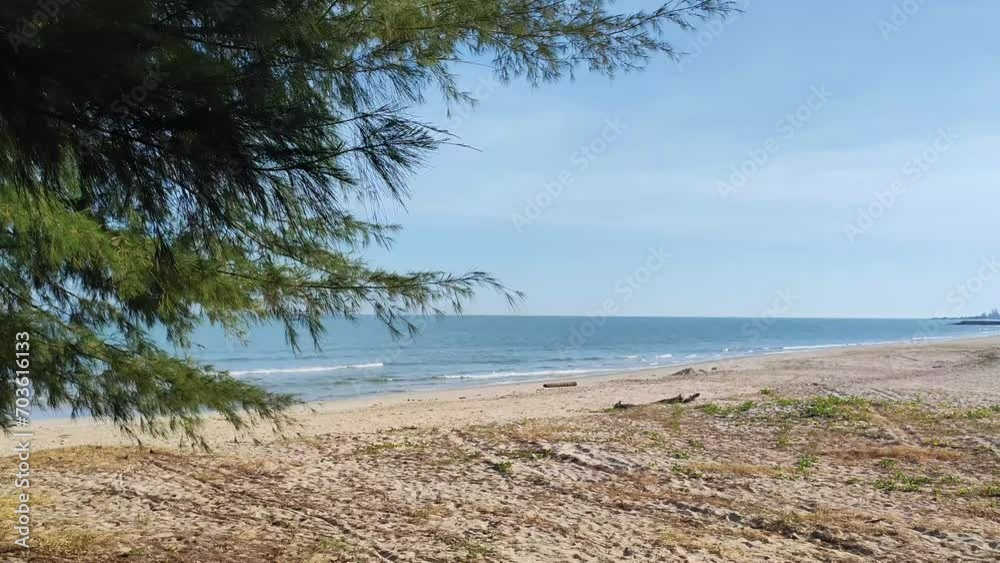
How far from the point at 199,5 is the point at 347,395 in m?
21.0

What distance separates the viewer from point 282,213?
2678 mm

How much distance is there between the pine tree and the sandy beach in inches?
61.1

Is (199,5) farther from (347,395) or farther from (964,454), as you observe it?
(347,395)

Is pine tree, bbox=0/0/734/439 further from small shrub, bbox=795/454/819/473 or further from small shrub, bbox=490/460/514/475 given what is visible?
small shrub, bbox=795/454/819/473

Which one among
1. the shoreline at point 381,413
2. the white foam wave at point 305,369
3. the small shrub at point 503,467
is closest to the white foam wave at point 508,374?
the shoreline at point 381,413

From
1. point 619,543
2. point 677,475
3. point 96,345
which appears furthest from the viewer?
point 677,475

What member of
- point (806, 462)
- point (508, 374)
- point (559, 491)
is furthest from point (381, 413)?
point (508, 374)

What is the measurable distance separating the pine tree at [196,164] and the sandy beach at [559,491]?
155cm

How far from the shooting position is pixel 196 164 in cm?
236

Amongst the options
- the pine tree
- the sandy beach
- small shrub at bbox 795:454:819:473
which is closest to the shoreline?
the sandy beach

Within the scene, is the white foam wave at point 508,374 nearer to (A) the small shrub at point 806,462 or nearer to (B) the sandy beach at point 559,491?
(B) the sandy beach at point 559,491

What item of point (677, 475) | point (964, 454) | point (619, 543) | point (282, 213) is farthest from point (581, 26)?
point (964, 454)

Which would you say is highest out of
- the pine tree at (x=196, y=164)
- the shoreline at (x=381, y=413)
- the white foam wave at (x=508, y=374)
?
the pine tree at (x=196, y=164)

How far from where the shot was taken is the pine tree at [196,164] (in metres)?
2.21
